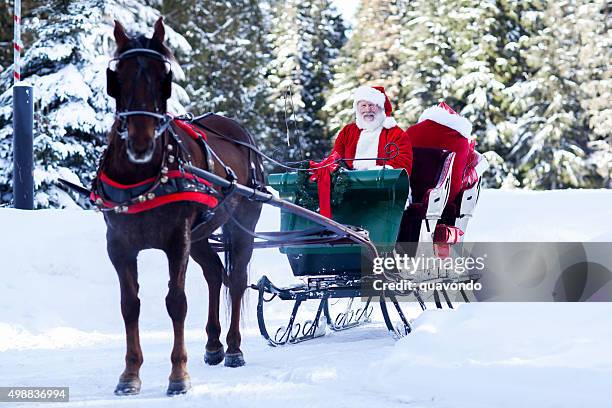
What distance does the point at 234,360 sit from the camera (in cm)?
688

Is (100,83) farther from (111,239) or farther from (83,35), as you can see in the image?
(111,239)

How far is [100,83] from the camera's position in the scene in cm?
1855

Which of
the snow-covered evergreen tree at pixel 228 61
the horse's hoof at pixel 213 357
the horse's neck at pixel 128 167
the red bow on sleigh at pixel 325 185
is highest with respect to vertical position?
the snow-covered evergreen tree at pixel 228 61

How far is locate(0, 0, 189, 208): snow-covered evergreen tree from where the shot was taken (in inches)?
720

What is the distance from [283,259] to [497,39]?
2583cm

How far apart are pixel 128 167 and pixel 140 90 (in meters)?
0.51

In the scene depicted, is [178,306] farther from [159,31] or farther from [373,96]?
[373,96]

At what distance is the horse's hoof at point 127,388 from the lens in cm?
561

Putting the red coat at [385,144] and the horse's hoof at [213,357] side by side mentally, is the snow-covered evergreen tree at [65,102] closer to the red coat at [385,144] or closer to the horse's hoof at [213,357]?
the red coat at [385,144]

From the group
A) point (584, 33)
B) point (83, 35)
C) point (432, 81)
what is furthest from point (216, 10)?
point (83, 35)

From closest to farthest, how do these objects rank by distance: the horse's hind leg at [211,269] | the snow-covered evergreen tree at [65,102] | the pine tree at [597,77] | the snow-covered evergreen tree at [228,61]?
the horse's hind leg at [211,269] < the snow-covered evergreen tree at [65,102] < the pine tree at [597,77] < the snow-covered evergreen tree at [228,61]

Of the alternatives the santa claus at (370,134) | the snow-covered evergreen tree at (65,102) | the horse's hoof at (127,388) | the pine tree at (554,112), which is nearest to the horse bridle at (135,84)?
the horse's hoof at (127,388)

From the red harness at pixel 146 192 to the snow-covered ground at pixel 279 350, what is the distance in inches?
45.6

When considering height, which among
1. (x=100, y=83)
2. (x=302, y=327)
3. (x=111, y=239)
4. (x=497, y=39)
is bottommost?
(x=302, y=327)
